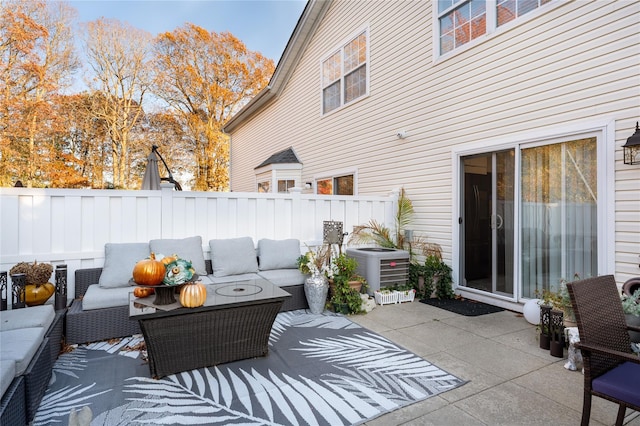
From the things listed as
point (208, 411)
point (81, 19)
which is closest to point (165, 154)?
point (81, 19)

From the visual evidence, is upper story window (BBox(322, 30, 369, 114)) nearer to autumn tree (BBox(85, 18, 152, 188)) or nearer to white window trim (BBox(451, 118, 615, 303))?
white window trim (BBox(451, 118, 615, 303))

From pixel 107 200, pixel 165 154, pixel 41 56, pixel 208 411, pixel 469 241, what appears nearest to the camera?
pixel 208 411

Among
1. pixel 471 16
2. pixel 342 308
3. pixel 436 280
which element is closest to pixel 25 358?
pixel 342 308

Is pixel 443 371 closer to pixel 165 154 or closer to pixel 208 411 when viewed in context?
pixel 208 411

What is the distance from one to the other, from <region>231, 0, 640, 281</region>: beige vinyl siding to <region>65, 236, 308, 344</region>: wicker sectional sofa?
8.54ft

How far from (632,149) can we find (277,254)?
13.8ft

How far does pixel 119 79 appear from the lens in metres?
13.6

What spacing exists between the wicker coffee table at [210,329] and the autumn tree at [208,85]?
15.0 m

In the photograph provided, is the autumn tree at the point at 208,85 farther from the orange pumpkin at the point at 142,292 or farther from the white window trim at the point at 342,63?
the orange pumpkin at the point at 142,292

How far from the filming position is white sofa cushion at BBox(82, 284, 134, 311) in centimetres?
342

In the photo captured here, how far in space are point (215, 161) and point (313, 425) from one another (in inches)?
644

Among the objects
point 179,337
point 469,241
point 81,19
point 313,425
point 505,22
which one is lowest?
point 313,425

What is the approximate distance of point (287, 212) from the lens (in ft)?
17.9

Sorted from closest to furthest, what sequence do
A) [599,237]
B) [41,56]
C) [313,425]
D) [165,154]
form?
[313,425], [599,237], [41,56], [165,154]
